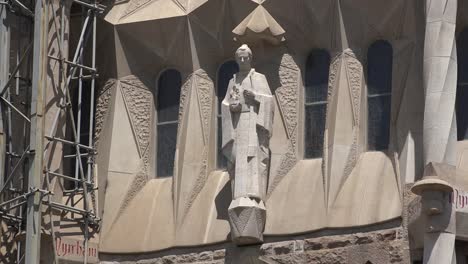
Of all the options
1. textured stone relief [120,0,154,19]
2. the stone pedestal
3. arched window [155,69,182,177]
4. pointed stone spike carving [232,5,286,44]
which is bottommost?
the stone pedestal

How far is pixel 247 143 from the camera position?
99.0 feet

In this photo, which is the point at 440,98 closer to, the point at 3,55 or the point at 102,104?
the point at 102,104

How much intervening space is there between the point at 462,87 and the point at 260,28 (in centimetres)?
316

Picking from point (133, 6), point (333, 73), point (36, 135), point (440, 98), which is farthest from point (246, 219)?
point (133, 6)

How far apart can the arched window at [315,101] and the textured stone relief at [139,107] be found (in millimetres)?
2607

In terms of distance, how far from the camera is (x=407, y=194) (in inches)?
1140

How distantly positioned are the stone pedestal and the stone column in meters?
2.67

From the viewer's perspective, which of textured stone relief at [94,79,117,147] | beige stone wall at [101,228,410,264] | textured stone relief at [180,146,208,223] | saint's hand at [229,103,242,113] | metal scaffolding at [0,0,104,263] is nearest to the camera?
beige stone wall at [101,228,410,264]

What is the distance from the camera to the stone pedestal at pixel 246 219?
97.8 ft

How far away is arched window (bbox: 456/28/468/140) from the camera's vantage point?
29391mm

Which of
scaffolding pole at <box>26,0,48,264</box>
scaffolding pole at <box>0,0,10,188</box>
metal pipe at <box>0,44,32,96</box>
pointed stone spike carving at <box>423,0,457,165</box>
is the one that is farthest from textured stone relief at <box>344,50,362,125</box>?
scaffolding pole at <box>0,0,10,188</box>

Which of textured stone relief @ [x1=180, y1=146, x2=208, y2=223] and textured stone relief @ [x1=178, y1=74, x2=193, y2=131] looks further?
textured stone relief @ [x1=178, y1=74, x2=193, y2=131]

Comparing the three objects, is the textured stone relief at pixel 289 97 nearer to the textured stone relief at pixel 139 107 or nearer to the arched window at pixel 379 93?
the arched window at pixel 379 93

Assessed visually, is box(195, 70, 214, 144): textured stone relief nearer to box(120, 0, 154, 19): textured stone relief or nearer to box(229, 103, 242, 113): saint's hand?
box(229, 103, 242, 113): saint's hand
